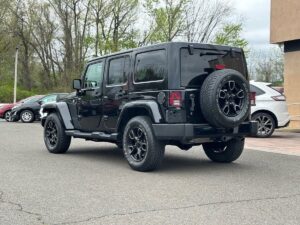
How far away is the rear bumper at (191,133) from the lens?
22.9 feet

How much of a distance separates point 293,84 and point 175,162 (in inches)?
390

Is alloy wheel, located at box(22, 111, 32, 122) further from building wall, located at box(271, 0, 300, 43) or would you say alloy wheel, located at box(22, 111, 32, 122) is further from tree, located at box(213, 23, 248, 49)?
tree, located at box(213, 23, 248, 49)

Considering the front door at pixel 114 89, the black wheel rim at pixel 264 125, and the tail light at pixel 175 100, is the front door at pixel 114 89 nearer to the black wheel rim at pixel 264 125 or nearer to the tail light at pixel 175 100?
the tail light at pixel 175 100

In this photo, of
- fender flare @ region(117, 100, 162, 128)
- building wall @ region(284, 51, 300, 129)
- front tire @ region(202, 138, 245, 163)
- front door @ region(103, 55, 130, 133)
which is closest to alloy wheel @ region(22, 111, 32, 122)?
building wall @ region(284, 51, 300, 129)

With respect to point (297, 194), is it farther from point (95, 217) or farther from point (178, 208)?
point (95, 217)

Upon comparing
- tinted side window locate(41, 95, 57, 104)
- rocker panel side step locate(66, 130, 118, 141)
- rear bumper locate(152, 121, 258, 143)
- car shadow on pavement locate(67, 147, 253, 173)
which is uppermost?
tinted side window locate(41, 95, 57, 104)

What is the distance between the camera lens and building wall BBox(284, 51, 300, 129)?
1679cm

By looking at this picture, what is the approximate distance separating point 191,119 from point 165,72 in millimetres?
818

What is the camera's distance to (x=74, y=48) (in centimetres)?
4378

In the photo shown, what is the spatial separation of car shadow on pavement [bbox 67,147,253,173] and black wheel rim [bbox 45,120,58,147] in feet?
1.33

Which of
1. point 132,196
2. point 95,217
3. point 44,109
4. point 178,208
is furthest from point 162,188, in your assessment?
point 44,109

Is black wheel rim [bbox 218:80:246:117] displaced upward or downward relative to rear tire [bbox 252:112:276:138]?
upward

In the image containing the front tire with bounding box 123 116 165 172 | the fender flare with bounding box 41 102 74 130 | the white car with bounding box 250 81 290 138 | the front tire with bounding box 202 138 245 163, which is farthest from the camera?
the white car with bounding box 250 81 290 138

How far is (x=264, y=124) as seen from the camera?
13.3 metres
